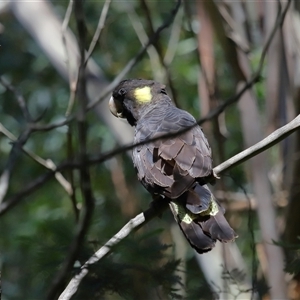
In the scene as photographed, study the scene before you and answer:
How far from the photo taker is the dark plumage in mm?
2904

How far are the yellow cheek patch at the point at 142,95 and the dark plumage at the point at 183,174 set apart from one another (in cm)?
23

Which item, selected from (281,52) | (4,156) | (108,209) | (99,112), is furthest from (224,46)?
(4,156)

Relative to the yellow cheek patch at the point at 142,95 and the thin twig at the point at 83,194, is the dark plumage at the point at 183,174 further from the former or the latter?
the thin twig at the point at 83,194

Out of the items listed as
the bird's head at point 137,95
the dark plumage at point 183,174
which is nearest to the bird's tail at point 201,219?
the dark plumage at point 183,174

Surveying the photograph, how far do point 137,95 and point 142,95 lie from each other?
4 cm

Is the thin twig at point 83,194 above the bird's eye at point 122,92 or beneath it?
above

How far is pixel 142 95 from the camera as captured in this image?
4.36m

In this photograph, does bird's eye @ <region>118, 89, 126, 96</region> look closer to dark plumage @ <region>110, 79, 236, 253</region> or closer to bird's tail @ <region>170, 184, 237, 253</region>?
dark plumage @ <region>110, 79, 236, 253</region>

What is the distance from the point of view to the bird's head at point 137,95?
4.35 metres

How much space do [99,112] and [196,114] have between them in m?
1.65

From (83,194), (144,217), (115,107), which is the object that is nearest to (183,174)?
(144,217)

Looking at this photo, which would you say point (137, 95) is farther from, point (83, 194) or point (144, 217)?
point (83, 194)

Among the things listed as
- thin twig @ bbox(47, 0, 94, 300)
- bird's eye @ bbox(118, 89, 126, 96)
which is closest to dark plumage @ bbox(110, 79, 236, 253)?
bird's eye @ bbox(118, 89, 126, 96)

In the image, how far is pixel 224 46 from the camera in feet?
16.3
